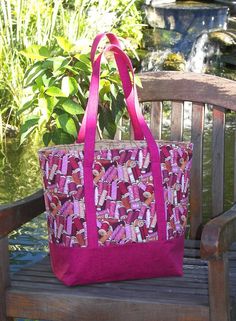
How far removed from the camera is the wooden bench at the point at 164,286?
7.65 feet

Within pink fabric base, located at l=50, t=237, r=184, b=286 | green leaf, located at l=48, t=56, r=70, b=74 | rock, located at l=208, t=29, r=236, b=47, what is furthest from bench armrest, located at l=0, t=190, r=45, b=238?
rock, located at l=208, t=29, r=236, b=47

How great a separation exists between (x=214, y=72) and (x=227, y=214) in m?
7.42

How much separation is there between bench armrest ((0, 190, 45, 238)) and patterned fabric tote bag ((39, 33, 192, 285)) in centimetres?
9

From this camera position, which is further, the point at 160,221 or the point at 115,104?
the point at 115,104

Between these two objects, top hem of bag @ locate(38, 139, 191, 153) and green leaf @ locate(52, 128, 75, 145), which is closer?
top hem of bag @ locate(38, 139, 191, 153)

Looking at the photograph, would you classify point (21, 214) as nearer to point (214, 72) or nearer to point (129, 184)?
point (129, 184)

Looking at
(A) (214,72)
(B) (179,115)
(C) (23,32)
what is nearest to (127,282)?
(B) (179,115)

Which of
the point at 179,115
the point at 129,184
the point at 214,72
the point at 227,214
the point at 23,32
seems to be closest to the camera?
the point at 227,214

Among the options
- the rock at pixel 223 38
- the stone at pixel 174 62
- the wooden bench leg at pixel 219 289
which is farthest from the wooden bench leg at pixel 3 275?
the rock at pixel 223 38

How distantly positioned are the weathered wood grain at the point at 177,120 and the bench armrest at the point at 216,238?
2.60ft

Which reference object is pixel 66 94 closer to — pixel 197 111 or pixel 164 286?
pixel 197 111

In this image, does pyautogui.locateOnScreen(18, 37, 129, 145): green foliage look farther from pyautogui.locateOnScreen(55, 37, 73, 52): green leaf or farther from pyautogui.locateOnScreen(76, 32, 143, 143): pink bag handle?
pyautogui.locateOnScreen(76, 32, 143, 143): pink bag handle

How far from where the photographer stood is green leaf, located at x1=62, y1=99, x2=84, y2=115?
3.15m

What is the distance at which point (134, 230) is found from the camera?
262cm
